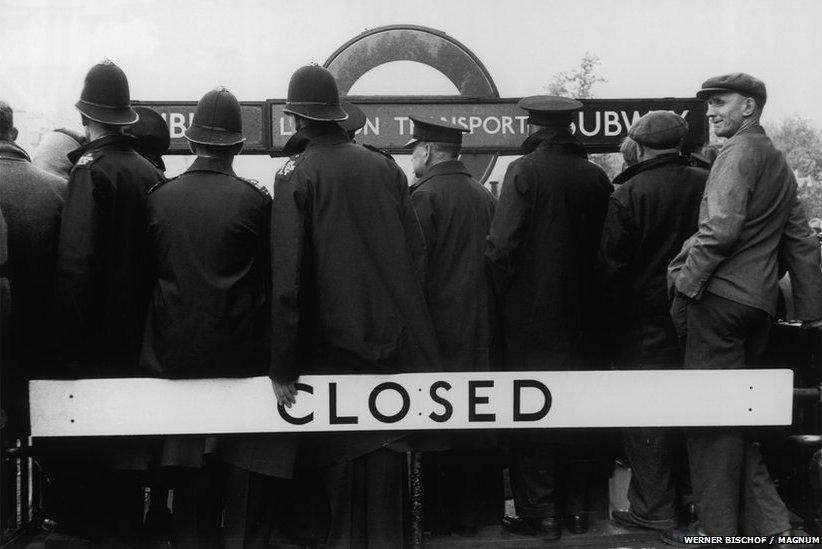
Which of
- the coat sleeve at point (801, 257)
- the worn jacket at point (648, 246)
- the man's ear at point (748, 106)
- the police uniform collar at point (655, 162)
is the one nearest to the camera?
the coat sleeve at point (801, 257)

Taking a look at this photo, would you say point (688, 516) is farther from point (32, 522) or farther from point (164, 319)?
point (32, 522)

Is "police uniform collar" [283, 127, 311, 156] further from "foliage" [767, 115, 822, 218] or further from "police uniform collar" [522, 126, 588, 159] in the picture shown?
"foliage" [767, 115, 822, 218]

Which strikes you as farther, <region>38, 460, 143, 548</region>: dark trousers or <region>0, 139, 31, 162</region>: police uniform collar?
<region>0, 139, 31, 162</region>: police uniform collar

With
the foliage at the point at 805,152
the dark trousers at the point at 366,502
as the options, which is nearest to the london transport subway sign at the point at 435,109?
the dark trousers at the point at 366,502

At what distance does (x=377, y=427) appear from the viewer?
316cm

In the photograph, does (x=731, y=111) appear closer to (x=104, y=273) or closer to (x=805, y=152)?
(x=104, y=273)

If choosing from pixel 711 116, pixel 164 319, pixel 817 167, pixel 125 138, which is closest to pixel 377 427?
pixel 164 319

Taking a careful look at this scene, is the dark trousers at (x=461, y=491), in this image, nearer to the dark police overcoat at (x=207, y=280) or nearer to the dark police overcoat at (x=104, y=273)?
the dark police overcoat at (x=207, y=280)

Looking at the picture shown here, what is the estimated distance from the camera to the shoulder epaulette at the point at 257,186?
3586 millimetres

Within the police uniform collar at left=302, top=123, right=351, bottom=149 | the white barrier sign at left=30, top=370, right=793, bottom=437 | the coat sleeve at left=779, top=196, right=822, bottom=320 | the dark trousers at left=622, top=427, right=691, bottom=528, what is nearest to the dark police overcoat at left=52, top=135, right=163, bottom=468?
the white barrier sign at left=30, top=370, right=793, bottom=437

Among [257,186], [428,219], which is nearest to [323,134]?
[257,186]

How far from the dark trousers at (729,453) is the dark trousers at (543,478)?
2.06ft

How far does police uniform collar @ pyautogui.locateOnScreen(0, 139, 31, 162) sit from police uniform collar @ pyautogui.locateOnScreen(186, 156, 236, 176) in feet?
2.36

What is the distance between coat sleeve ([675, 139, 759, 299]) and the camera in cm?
353
